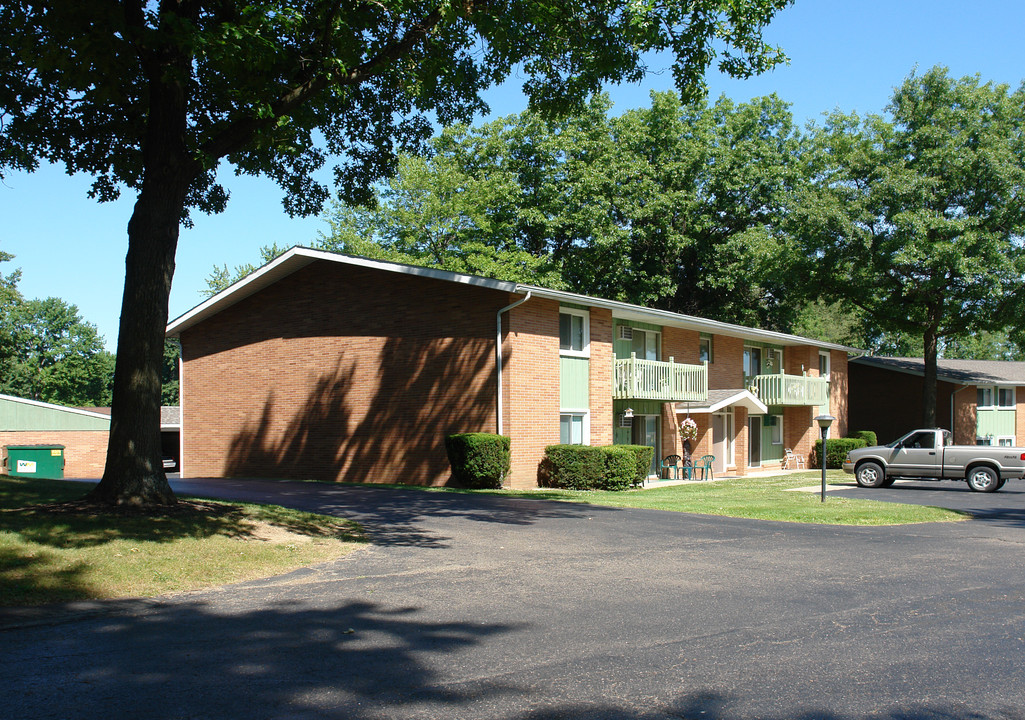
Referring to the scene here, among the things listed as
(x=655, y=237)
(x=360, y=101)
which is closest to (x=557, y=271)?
(x=655, y=237)

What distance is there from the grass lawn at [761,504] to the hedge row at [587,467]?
589 millimetres

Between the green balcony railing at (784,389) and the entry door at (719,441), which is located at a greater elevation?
the green balcony railing at (784,389)

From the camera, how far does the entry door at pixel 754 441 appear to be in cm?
3675

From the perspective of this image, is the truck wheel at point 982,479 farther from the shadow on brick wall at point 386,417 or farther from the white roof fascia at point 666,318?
the shadow on brick wall at point 386,417

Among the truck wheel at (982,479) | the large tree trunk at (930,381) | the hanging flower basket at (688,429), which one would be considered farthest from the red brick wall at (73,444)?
the large tree trunk at (930,381)

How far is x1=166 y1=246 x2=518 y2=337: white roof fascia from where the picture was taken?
73.7ft

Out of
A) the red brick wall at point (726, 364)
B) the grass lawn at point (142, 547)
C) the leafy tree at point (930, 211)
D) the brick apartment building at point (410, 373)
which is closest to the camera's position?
the grass lawn at point (142, 547)

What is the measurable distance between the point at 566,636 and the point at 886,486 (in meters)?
22.4

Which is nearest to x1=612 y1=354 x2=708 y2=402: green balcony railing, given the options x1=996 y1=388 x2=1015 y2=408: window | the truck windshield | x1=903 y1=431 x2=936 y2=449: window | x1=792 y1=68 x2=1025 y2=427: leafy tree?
the truck windshield

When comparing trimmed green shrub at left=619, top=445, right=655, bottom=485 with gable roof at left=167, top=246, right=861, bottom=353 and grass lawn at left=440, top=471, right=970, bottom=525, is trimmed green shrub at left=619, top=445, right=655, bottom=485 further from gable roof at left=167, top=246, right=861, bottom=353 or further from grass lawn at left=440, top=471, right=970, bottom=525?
gable roof at left=167, top=246, right=861, bottom=353

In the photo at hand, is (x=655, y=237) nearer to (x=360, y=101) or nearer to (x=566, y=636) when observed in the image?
(x=360, y=101)

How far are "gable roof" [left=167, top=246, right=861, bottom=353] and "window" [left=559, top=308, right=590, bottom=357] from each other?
0.54 metres

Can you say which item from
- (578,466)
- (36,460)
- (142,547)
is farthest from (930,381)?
(36,460)

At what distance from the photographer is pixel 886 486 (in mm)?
26625
